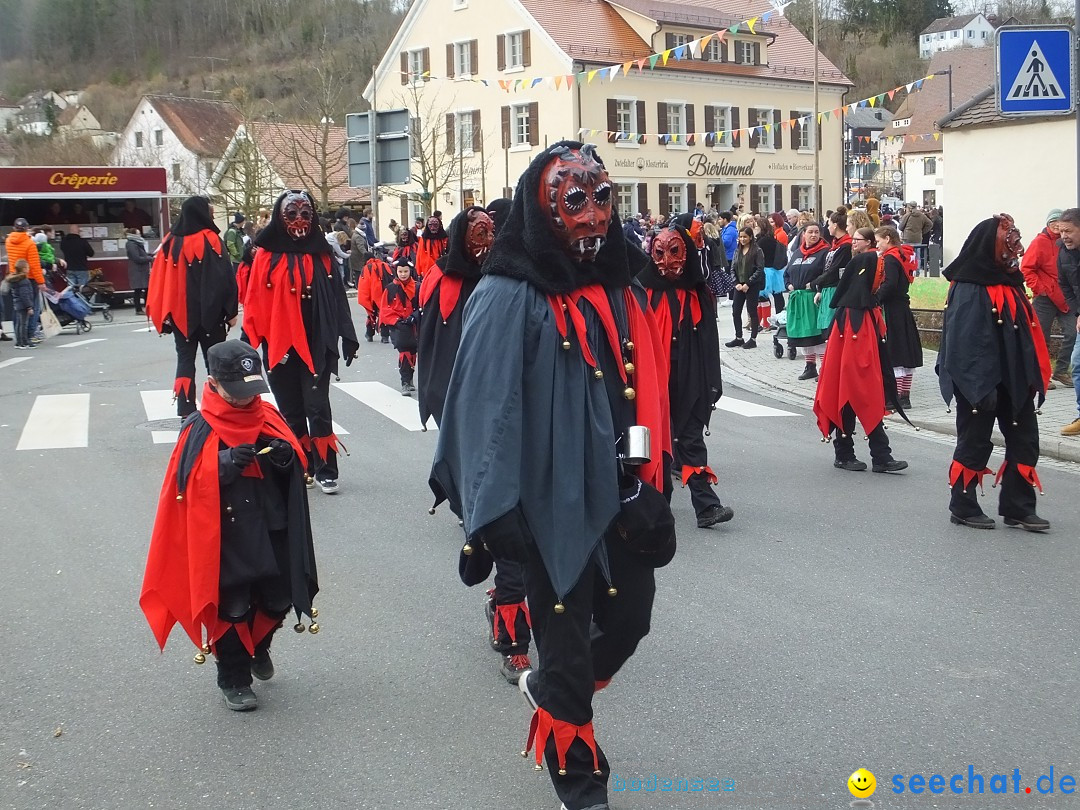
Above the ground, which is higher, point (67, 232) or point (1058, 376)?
point (67, 232)

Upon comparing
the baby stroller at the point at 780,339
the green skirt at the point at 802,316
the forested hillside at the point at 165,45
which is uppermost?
the forested hillside at the point at 165,45

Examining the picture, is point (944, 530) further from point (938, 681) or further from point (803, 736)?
point (803, 736)

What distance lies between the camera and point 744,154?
189 feet

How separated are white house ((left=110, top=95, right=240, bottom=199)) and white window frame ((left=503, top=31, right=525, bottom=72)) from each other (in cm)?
1843

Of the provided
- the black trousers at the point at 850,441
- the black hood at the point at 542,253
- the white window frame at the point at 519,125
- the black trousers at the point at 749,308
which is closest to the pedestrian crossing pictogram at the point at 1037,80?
the black trousers at the point at 850,441

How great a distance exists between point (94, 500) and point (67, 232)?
20.2 meters

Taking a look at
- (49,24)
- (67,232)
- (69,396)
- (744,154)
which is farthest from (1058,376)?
(49,24)

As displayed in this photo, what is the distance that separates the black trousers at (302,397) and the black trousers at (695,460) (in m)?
2.44

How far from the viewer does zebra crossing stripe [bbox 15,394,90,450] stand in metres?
11.1

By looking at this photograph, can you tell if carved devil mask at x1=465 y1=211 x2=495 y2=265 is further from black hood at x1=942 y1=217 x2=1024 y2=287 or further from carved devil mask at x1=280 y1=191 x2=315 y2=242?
black hood at x1=942 y1=217 x2=1024 y2=287

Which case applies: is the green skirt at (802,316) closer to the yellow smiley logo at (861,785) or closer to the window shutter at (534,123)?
the yellow smiley logo at (861,785)

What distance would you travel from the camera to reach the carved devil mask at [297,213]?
841 centimetres

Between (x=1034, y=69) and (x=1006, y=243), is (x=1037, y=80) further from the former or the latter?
(x=1006, y=243)

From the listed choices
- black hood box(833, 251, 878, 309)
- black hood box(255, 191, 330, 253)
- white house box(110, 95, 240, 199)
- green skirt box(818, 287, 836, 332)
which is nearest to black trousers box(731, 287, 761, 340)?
green skirt box(818, 287, 836, 332)
